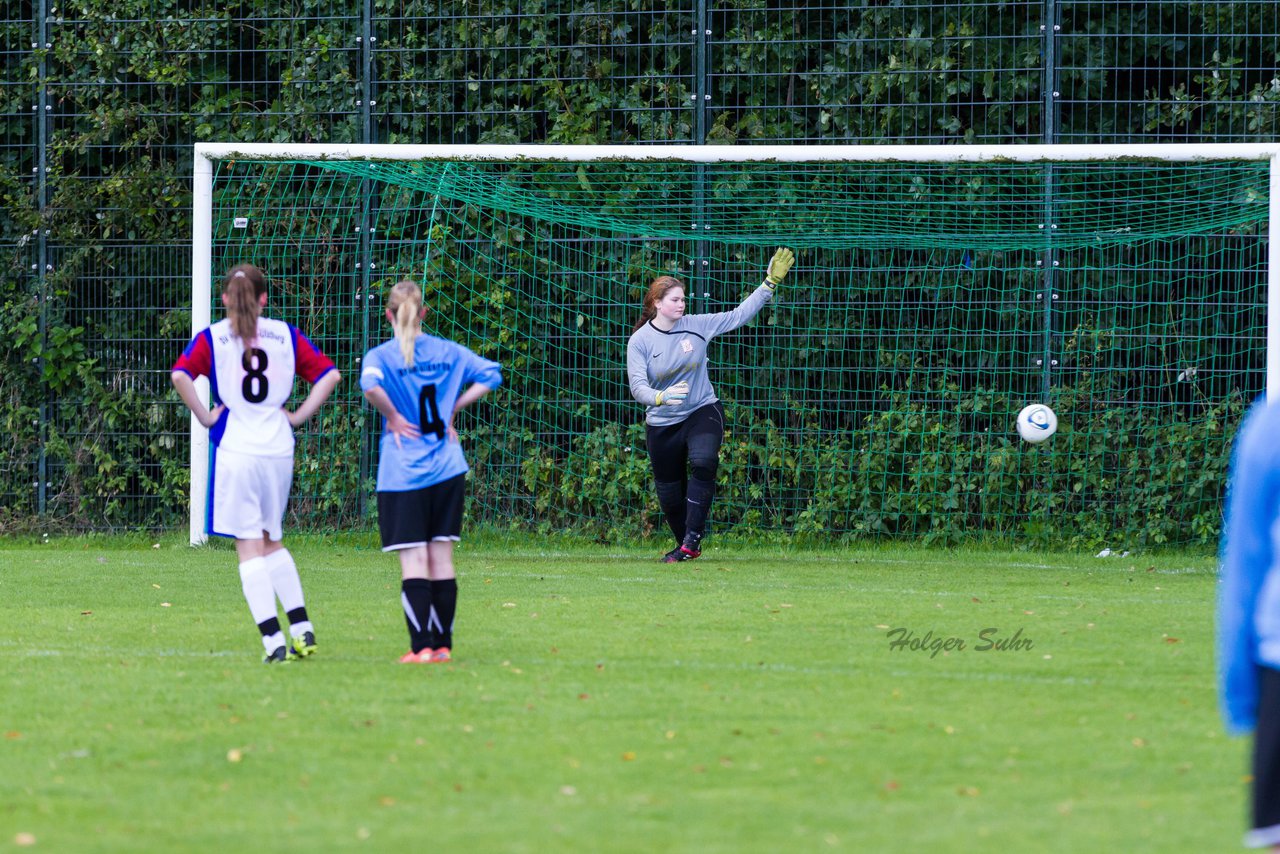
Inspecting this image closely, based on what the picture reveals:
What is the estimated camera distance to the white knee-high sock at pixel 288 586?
7074 mm

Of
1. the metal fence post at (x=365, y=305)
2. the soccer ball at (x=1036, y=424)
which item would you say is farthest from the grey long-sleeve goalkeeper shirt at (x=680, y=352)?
the metal fence post at (x=365, y=305)

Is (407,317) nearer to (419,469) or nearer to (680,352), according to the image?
(419,469)

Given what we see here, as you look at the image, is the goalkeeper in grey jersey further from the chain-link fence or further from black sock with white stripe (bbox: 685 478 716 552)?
the chain-link fence

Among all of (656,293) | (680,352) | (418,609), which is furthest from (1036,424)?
(418,609)

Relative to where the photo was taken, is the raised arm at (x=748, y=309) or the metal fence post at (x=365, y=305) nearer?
the raised arm at (x=748, y=309)

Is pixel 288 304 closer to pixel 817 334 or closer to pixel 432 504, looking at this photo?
pixel 817 334

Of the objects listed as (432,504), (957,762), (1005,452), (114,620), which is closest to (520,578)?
(114,620)

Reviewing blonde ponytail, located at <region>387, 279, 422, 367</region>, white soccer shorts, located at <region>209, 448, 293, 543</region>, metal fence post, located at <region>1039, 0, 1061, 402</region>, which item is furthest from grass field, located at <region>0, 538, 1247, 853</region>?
metal fence post, located at <region>1039, 0, 1061, 402</region>

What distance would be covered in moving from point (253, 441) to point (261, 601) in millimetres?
668

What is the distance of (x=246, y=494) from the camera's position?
22.7 feet

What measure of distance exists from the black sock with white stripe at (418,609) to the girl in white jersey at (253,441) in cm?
48

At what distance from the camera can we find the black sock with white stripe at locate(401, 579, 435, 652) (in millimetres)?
6898

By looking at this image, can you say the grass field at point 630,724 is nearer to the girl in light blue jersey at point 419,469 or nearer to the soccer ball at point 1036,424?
the girl in light blue jersey at point 419,469

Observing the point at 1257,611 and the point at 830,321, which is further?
the point at 830,321
